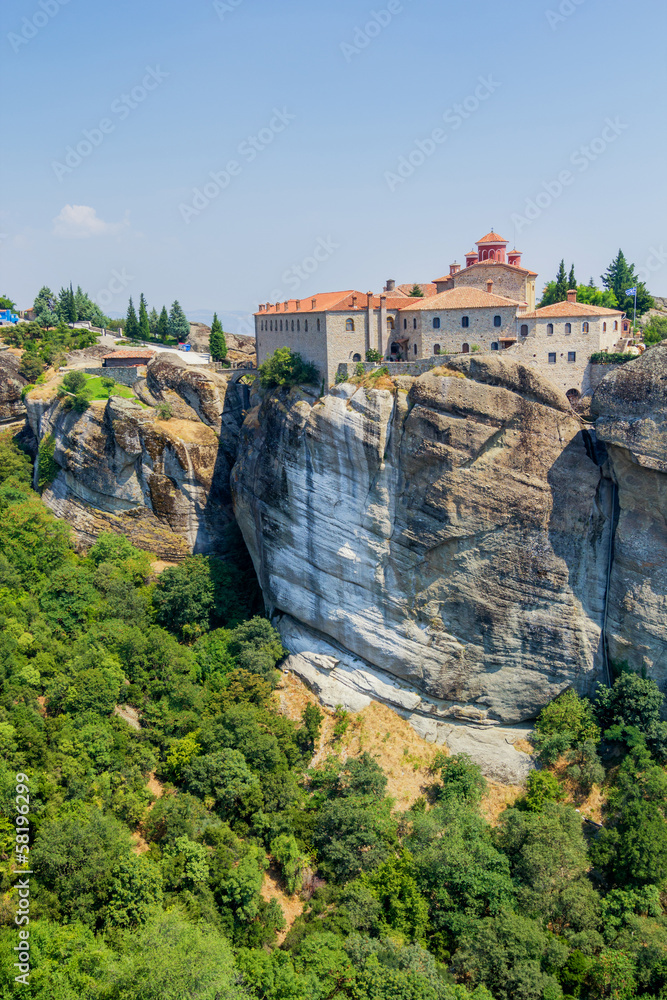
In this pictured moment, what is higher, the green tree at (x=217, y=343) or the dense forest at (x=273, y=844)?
the green tree at (x=217, y=343)

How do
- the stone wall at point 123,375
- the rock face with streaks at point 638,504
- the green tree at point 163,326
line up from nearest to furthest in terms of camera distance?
the rock face with streaks at point 638,504, the stone wall at point 123,375, the green tree at point 163,326

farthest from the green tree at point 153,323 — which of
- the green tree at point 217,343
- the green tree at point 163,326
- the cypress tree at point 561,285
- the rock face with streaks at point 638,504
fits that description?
the rock face with streaks at point 638,504

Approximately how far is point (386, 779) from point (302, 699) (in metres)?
6.91

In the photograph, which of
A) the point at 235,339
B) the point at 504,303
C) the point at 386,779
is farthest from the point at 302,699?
the point at 235,339

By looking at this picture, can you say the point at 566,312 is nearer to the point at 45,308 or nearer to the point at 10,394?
the point at 10,394

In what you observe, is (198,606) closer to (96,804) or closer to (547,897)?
(96,804)

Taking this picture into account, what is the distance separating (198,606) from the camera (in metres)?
44.5

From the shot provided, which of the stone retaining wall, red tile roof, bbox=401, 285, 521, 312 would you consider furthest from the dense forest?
red tile roof, bbox=401, 285, 521, 312

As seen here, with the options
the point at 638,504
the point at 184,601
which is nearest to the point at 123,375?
the point at 184,601

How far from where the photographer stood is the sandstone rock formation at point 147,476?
49.7 metres

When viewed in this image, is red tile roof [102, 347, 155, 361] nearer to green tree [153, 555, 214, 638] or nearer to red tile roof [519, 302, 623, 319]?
green tree [153, 555, 214, 638]

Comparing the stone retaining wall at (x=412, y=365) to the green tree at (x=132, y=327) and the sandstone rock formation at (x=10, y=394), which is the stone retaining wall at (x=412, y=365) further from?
the green tree at (x=132, y=327)

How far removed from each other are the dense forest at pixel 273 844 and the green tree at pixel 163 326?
40564mm

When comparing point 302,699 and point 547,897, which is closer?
point 547,897
